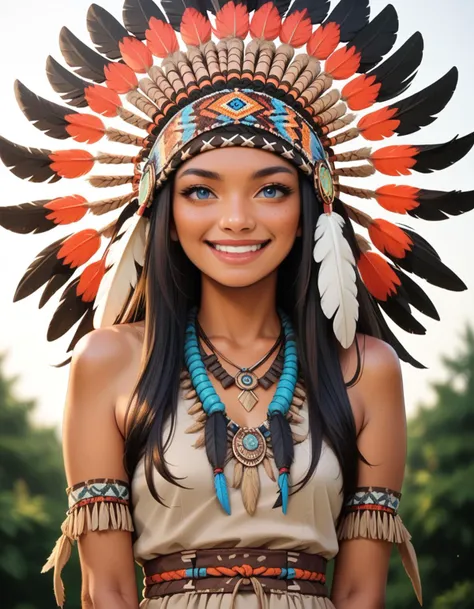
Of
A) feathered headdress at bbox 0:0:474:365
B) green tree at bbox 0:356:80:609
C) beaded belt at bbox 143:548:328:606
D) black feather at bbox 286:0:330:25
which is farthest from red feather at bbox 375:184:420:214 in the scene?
green tree at bbox 0:356:80:609

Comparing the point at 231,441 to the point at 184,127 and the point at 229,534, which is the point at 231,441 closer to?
the point at 229,534

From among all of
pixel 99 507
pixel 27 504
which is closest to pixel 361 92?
pixel 99 507

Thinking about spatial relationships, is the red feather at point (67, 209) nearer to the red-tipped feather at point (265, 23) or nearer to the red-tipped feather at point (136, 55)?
the red-tipped feather at point (136, 55)

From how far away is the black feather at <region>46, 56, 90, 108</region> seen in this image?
4.00 m

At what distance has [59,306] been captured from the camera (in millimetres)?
4113

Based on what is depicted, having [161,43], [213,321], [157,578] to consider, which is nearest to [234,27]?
[161,43]

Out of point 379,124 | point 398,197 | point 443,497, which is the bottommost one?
point 443,497

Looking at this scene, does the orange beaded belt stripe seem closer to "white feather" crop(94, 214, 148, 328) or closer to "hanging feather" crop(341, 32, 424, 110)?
"white feather" crop(94, 214, 148, 328)

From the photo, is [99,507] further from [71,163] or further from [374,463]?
[71,163]

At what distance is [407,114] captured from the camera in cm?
404

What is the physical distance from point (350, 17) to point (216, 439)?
1447 millimetres

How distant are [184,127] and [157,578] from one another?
1.34 m

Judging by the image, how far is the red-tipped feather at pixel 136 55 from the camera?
12.9ft

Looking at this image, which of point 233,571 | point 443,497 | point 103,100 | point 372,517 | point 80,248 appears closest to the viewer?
point 233,571
